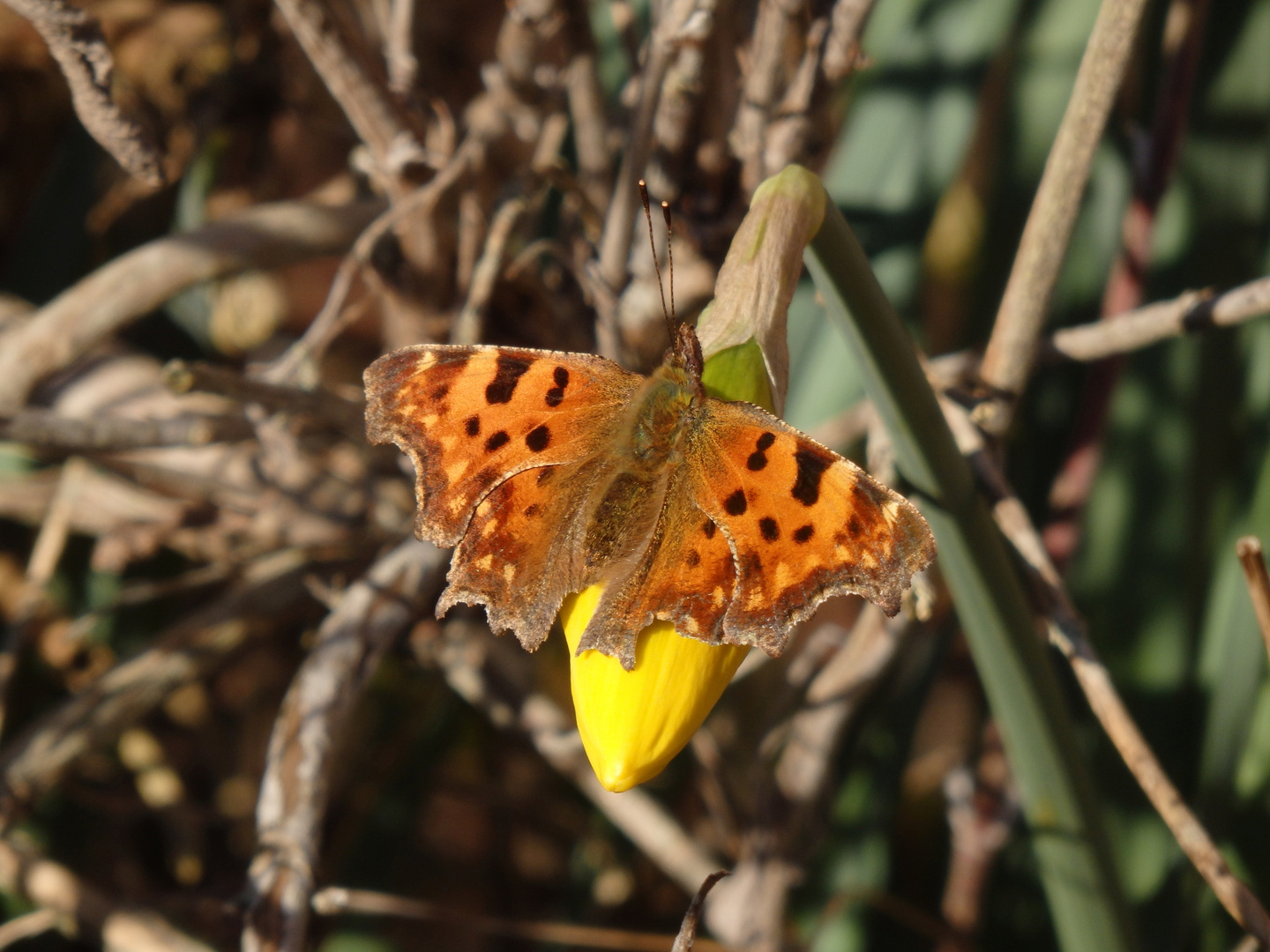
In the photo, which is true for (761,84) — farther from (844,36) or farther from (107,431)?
(107,431)

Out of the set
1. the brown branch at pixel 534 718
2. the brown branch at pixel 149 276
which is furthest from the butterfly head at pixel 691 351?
the brown branch at pixel 534 718

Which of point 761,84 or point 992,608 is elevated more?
point 761,84

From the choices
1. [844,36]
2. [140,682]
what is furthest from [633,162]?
[140,682]

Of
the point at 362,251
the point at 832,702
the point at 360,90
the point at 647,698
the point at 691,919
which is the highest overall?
the point at 360,90

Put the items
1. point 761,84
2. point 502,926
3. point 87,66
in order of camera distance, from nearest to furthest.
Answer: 1. point 87,66
2. point 761,84
3. point 502,926

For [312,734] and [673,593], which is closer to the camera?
[673,593]

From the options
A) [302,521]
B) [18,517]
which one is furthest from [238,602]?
[18,517]

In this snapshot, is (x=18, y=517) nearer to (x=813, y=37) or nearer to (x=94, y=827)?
(x=94, y=827)

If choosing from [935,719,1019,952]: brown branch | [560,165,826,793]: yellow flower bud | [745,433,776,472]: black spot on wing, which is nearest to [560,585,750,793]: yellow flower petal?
[560,165,826,793]: yellow flower bud

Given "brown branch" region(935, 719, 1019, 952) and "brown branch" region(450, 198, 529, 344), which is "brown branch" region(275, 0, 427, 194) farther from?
"brown branch" region(935, 719, 1019, 952)
